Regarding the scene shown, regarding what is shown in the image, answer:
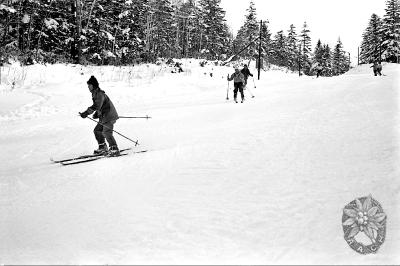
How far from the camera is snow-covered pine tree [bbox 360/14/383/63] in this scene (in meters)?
51.0

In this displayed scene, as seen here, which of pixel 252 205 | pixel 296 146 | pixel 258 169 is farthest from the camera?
pixel 296 146

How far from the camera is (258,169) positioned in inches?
260

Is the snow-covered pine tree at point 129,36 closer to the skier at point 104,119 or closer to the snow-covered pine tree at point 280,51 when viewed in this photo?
the skier at point 104,119

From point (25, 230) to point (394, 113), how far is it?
9.91m

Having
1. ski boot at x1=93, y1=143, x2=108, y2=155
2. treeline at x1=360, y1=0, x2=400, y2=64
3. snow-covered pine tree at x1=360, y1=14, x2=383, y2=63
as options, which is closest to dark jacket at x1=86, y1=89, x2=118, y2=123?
ski boot at x1=93, y1=143, x2=108, y2=155

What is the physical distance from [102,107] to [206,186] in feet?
12.4

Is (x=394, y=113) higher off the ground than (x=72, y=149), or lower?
higher

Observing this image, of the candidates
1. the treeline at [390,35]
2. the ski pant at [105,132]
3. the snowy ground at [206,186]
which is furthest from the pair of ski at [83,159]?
the treeline at [390,35]

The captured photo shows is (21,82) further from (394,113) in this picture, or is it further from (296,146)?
(394,113)

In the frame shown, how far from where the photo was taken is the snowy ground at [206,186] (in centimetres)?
403

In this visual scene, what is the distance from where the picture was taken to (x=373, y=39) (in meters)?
53.9

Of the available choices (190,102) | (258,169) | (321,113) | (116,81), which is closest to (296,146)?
(258,169)

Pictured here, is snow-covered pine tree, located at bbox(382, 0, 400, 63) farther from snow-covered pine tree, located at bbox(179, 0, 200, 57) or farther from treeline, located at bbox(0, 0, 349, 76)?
snow-covered pine tree, located at bbox(179, 0, 200, 57)

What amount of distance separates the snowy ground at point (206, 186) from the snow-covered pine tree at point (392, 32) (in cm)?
4005
